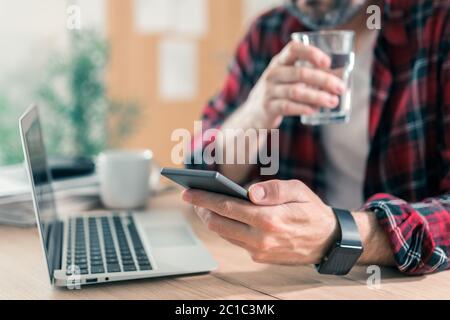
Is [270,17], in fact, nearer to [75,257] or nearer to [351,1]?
[351,1]

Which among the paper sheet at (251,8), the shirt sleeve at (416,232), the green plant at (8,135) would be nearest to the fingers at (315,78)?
the shirt sleeve at (416,232)

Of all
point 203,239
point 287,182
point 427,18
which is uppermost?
point 427,18

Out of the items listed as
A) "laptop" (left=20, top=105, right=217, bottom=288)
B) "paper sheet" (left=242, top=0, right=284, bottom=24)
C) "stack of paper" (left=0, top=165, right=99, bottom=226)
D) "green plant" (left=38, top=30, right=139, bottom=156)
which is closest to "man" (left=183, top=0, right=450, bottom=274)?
"laptop" (left=20, top=105, right=217, bottom=288)

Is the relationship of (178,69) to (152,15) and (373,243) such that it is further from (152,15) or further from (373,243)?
(373,243)

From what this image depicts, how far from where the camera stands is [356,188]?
4.52ft

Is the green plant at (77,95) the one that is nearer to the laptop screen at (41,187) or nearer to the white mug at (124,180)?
the white mug at (124,180)

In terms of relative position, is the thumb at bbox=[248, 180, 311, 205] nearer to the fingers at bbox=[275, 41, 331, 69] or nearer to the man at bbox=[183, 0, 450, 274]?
the man at bbox=[183, 0, 450, 274]

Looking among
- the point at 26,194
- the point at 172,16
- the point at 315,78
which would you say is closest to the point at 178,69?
the point at 172,16

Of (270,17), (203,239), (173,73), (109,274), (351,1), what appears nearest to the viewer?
(109,274)

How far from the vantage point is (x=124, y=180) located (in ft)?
4.11

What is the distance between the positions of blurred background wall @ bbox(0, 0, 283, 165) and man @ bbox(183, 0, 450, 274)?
60.8 inches

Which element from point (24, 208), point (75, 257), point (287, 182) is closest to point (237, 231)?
point (287, 182)

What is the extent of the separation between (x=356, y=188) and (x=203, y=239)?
Result: 489mm

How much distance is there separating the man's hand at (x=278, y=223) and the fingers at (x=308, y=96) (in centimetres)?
32
